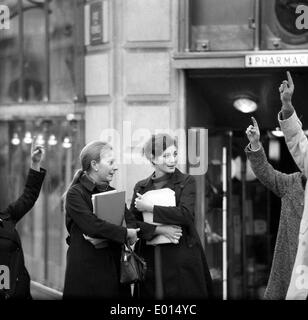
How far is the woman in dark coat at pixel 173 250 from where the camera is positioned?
6.28m

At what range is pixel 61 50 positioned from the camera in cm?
952

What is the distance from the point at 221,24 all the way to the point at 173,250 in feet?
10.2

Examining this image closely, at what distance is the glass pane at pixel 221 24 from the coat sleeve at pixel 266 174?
9.90ft

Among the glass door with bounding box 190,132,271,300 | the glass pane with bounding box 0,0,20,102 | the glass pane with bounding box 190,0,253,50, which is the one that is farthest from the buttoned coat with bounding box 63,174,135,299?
the glass pane with bounding box 0,0,20,102

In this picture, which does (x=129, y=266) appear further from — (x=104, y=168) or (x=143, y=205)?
(x=104, y=168)

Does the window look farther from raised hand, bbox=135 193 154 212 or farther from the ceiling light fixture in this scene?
raised hand, bbox=135 193 154 212

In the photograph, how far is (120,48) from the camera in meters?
8.59

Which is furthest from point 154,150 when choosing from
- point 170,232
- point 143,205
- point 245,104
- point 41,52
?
point 41,52

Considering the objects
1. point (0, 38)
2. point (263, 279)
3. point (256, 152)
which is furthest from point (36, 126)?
point (256, 152)

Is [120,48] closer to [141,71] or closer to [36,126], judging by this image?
[141,71]

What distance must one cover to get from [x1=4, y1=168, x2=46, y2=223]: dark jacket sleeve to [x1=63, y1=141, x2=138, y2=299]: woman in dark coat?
1.22 feet

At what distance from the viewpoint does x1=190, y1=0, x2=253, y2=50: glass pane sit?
8470 mm

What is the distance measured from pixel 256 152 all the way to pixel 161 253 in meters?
1.23

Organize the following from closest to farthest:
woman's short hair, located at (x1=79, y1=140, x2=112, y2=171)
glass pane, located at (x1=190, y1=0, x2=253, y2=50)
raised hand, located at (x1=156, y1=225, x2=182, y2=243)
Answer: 1. woman's short hair, located at (x1=79, y1=140, x2=112, y2=171)
2. raised hand, located at (x1=156, y1=225, x2=182, y2=243)
3. glass pane, located at (x1=190, y1=0, x2=253, y2=50)
